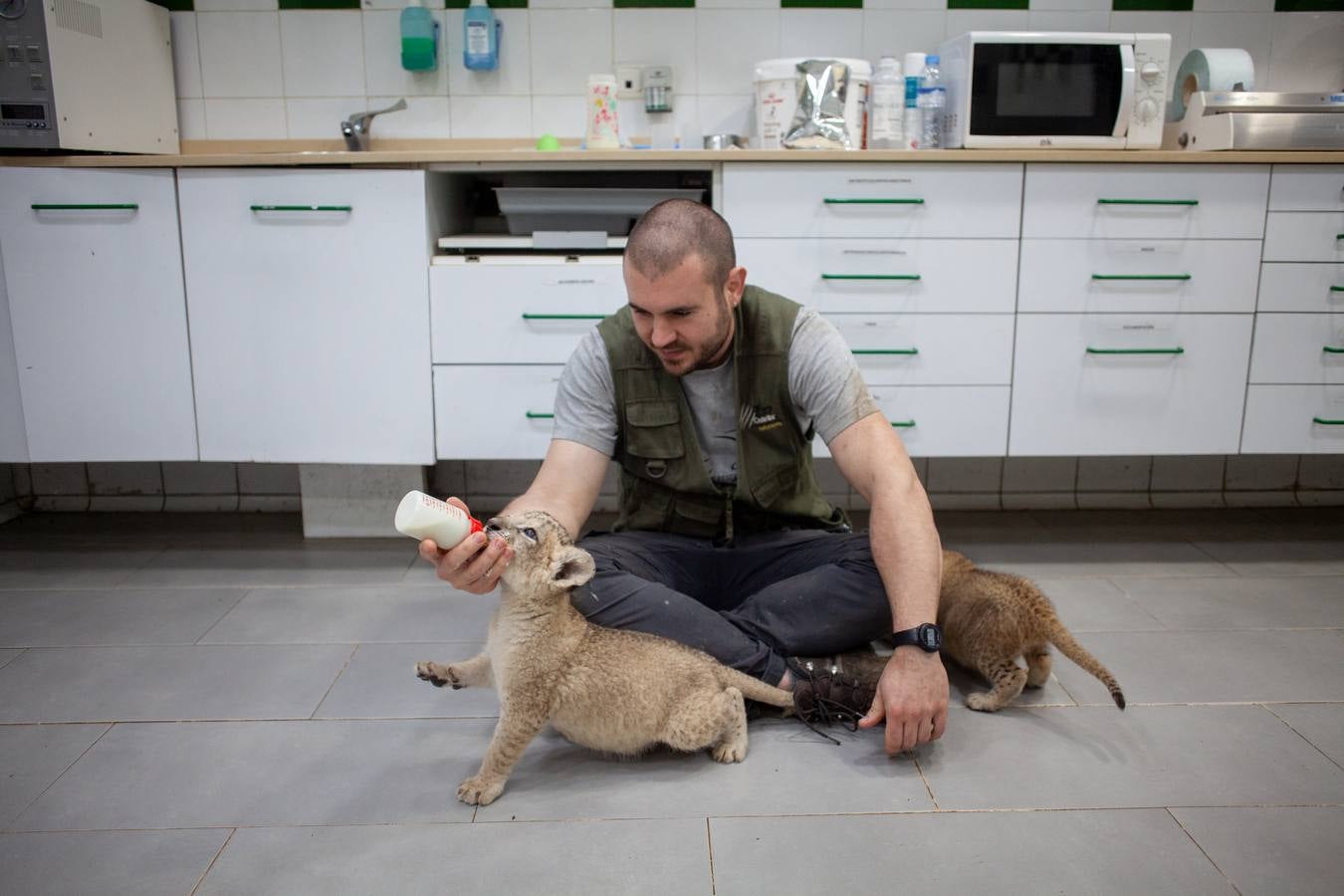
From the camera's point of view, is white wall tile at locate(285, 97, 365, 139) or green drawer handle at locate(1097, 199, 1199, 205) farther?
white wall tile at locate(285, 97, 365, 139)

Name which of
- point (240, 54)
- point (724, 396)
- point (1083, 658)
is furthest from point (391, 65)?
point (1083, 658)

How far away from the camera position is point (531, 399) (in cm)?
278

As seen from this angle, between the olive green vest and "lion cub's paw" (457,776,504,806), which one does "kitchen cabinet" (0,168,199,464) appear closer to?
the olive green vest

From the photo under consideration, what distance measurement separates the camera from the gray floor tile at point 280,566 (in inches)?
106

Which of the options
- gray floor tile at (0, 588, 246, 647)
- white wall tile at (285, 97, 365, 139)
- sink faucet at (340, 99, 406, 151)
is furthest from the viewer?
white wall tile at (285, 97, 365, 139)

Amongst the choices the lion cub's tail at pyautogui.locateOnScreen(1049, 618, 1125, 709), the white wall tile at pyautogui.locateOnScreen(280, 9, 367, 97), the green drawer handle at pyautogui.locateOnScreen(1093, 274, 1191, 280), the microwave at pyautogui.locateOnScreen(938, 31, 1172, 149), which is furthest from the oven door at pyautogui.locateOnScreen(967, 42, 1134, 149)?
the white wall tile at pyautogui.locateOnScreen(280, 9, 367, 97)

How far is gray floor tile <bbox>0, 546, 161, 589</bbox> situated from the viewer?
Result: 2674 mm

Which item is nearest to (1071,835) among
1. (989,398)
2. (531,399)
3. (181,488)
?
(989,398)

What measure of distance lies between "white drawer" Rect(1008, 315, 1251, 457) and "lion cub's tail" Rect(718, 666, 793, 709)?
4.39ft

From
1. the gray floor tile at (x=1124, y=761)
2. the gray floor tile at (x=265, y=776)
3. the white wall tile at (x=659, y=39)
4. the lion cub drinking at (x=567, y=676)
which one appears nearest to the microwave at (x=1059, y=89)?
the white wall tile at (x=659, y=39)

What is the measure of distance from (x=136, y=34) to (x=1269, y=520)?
380 cm

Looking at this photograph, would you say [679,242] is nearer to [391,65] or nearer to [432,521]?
[432,521]

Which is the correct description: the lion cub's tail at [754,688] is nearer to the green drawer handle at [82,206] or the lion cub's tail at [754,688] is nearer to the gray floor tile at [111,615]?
the gray floor tile at [111,615]

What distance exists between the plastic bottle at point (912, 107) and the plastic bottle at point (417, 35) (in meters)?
1.47
